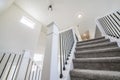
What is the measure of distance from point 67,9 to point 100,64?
3.80 metres

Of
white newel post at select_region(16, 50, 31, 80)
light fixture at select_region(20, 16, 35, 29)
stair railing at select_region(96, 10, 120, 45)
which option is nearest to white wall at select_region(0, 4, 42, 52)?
light fixture at select_region(20, 16, 35, 29)

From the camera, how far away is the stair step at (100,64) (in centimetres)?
122

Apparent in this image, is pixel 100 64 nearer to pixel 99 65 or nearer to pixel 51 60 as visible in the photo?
pixel 99 65

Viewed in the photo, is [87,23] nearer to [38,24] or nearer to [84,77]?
[38,24]

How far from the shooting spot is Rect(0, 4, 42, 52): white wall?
327 cm

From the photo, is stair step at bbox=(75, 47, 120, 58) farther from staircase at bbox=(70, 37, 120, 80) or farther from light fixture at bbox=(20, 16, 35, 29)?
light fixture at bbox=(20, 16, 35, 29)

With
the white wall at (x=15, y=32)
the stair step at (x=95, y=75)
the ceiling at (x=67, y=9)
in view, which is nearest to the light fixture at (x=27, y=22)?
the white wall at (x=15, y=32)

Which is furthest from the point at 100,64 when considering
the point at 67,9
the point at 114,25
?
the point at 67,9

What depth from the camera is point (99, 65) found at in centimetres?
133

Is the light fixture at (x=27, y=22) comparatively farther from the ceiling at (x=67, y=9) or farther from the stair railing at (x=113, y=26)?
the stair railing at (x=113, y=26)

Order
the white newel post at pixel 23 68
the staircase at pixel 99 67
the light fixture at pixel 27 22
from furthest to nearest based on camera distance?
the light fixture at pixel 27 22 < the white newel post at pixel 23 68 < the staircase at pixel 99 67

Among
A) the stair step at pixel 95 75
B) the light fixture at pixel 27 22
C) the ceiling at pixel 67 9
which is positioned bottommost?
the stair step at pixel 95 75

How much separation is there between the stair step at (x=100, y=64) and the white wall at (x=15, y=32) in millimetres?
2956

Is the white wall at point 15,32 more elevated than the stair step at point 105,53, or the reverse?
the white wall at point 15,32
